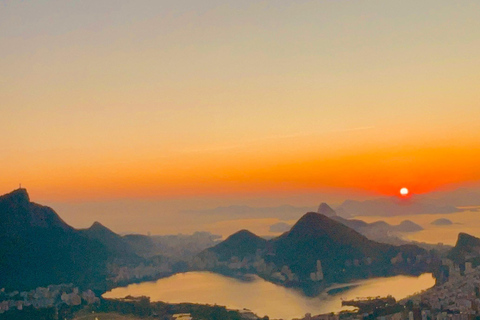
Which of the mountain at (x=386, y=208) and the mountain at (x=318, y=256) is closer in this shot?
the mountain at (x=318, y=256)

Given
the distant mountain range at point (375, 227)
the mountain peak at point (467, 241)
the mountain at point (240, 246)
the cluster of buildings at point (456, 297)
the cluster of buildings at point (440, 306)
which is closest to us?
the cluster of buildings at point (440, 306)

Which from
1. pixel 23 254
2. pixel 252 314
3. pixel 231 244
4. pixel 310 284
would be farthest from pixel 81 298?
pixel 231 244

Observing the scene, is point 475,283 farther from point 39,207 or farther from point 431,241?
point 39,207

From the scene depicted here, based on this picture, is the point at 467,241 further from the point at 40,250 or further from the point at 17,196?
the point at 17,196

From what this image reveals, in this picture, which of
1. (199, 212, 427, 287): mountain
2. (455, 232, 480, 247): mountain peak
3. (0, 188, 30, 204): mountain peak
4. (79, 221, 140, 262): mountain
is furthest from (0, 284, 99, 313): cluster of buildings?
(455, 232, 480, 247): mountain peak

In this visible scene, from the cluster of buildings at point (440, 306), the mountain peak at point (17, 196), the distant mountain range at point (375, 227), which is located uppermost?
the mountain peak at point (17, 196)

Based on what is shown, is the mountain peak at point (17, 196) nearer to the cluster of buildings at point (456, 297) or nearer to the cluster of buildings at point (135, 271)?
the cluster of buildings at point (135, 271)

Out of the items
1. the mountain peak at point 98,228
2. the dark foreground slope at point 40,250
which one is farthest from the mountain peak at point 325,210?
the dark foreground slope at point 40,250
